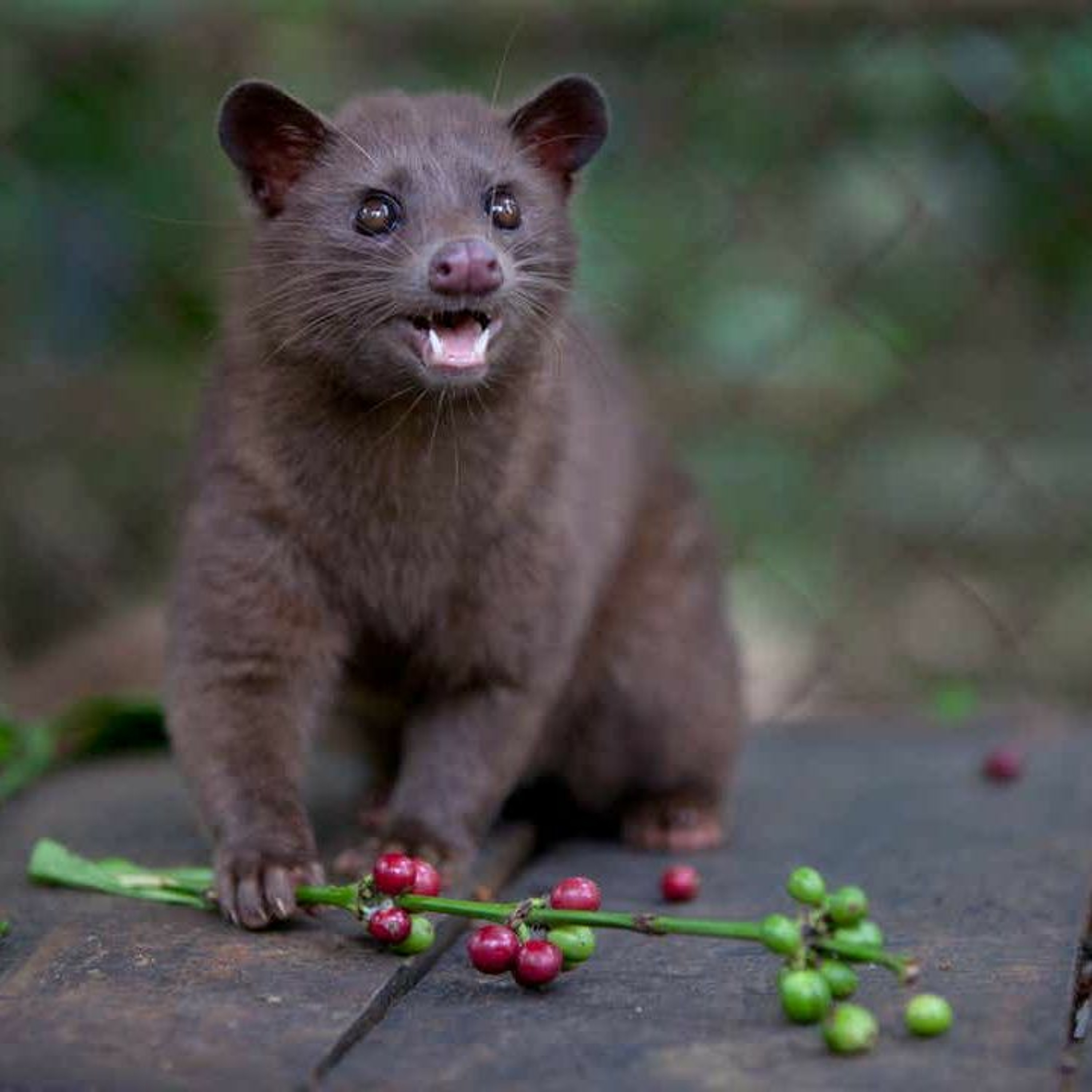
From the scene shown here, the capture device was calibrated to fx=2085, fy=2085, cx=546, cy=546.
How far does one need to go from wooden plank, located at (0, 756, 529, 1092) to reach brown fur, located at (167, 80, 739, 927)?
0.15 m

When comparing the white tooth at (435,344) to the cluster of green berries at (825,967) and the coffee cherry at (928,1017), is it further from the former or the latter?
the coffee cherry at (928,1017)

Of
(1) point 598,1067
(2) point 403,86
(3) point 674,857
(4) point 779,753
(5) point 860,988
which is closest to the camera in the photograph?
(1) point 598,1067

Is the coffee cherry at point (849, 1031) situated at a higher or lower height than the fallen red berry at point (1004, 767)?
higher

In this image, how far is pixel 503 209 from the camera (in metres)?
3.22

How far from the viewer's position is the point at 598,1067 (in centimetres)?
232

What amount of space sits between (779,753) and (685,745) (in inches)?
26.8

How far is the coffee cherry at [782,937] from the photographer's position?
2.33m

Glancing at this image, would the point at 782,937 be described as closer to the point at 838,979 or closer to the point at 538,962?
the point at 838,979

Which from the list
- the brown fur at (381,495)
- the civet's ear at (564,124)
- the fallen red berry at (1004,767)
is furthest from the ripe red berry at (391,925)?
the fallen red berry at (1004,767)

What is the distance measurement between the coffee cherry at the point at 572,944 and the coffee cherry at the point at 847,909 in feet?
1.11

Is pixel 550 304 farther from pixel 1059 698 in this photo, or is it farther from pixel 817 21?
pixel 1059 698

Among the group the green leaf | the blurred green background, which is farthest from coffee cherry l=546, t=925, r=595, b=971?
the blurred green background

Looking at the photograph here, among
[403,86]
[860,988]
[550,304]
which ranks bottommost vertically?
[860,988]

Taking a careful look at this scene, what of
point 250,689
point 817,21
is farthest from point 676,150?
point 250,689
